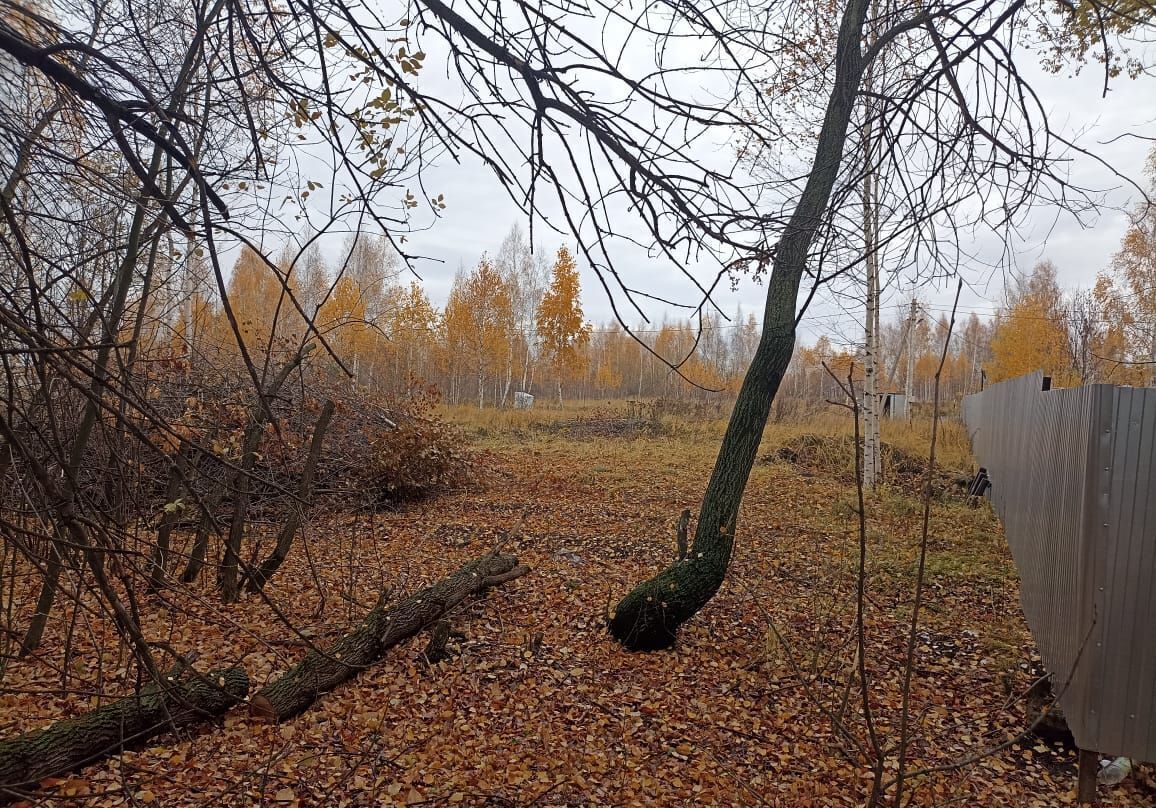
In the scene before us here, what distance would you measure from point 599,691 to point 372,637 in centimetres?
152

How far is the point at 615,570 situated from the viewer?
6.01 meters

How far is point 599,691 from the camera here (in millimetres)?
4078

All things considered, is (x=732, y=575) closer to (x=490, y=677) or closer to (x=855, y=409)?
(x=490, y=677)

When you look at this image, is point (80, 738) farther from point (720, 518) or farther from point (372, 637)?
point (720, 518)

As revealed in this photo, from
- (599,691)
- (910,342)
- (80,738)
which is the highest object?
(910,342)

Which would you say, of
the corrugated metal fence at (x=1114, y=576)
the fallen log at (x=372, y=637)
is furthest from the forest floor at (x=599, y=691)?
the corrugated metal fence at (x=1114, y=576)

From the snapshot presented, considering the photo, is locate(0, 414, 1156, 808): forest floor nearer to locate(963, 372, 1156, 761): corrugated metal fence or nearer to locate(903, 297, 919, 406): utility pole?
locate(963, 372, 1156, 761): corrugated metal fence

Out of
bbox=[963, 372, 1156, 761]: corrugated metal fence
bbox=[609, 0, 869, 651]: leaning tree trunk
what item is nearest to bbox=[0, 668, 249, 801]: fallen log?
bbox=[609, 0, 869, 651]: leaning tree trunk

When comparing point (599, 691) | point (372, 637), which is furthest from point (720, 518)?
point (372, 637)

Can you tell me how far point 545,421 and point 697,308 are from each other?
64.3 feet

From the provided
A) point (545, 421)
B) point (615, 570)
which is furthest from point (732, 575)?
point (545, 421)

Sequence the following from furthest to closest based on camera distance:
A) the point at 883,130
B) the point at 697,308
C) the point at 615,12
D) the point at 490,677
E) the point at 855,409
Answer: the point at 490,677
the point at 883,130
the point at 615,12
the point at 697,308
the point at 855,409

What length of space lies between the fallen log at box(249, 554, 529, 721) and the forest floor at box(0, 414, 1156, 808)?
12cm

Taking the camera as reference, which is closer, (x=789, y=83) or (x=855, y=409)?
(x=855, y=409)
